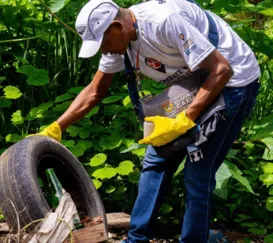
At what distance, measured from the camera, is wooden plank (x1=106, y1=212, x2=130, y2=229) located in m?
4.42

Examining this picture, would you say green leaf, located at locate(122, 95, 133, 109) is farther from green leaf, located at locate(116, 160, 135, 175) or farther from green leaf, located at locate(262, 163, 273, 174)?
green leaf, located at locate(262, 163, 273, 174)

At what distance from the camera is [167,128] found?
3.40m

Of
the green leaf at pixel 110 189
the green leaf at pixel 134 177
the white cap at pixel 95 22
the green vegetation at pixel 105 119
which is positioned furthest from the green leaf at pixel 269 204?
the white cap at pixel 95 22

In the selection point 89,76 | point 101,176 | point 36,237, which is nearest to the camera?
point 36,237

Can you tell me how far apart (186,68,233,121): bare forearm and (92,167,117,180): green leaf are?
1121 millimetres

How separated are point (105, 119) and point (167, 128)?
6.10 feet

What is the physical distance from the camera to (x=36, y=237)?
3.22 meters

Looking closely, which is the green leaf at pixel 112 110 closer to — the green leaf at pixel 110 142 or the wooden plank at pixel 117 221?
the green leaf at pixel 110 142

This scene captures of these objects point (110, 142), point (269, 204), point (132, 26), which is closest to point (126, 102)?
point (110, 142)

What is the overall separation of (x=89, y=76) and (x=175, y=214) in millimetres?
1336

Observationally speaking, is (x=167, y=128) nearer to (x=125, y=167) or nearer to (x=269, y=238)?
(x=125, y=167)

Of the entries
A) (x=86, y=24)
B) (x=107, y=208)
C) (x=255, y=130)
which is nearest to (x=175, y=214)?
(x=107, y=208)

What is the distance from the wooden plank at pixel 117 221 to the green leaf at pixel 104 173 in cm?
31

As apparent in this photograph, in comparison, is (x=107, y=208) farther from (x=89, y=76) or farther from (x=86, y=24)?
(x=86, y=24)
